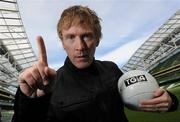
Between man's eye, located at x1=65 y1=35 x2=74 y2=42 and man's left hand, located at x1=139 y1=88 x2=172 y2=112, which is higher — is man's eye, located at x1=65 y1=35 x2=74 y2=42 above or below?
above

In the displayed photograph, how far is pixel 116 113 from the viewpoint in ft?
7.84

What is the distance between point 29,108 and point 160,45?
4501cm

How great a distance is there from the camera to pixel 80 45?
2.32m

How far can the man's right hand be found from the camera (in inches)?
70.6

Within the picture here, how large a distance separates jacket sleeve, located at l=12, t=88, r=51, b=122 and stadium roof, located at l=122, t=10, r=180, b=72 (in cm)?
3517

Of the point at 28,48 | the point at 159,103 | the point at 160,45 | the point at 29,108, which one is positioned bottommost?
the point at 160,45

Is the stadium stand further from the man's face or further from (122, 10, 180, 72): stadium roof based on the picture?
the man's face

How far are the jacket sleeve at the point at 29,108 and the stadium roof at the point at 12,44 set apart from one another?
67.4 feet

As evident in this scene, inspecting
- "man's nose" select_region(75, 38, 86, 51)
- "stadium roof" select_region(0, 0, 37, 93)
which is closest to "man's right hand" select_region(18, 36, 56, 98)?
"man's nose" select_region(75, 38, 86, 51)

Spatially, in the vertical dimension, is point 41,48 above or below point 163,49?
above

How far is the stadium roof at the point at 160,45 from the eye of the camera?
38.8 meters

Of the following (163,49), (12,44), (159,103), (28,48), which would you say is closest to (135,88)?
(159,103)

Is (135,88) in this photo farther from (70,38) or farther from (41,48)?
(41,48)

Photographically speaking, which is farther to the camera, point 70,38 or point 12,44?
point 12,44
